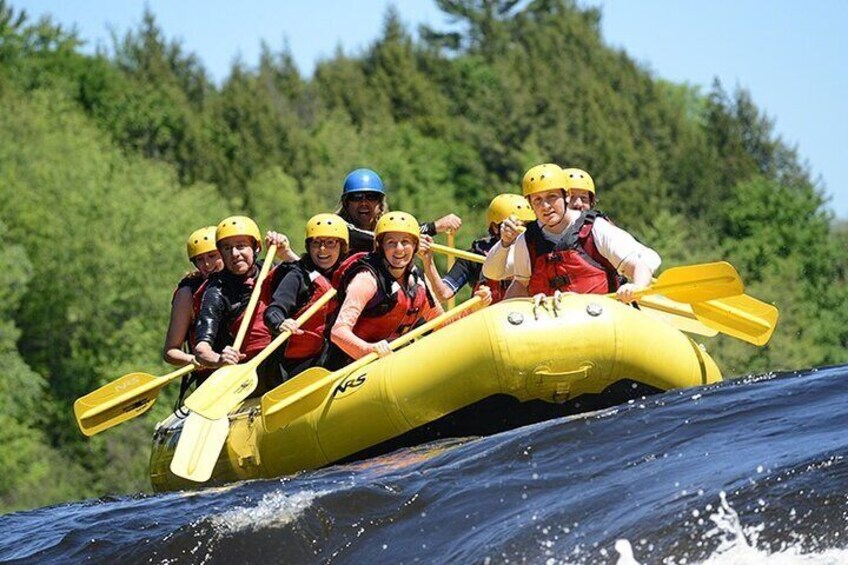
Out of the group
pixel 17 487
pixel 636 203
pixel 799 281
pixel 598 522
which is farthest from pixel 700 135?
pixel 598 522

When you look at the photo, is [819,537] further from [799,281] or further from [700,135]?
[700,135]

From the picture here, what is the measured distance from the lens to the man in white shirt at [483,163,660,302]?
1038 centimetres

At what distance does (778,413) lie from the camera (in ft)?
29.2

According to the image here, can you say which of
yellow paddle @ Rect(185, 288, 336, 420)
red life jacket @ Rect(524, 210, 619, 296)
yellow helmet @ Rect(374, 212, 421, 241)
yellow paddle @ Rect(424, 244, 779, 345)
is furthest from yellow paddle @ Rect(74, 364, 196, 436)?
yellow paddle @ Rect(424, 244, 779, 345)

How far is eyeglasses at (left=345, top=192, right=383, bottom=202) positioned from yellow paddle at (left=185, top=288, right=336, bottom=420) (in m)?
1.09

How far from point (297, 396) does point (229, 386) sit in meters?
0.82

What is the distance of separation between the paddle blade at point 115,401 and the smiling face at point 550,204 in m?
3.20

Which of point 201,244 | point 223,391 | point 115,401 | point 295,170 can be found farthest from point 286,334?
point 295,170

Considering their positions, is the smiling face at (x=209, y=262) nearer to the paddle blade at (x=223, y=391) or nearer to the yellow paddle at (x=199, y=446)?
the paddle blade at (x=223, y=391)

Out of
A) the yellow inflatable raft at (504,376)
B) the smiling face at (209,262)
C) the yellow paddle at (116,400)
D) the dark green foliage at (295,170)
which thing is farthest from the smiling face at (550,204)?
the dark green foliage at (295,170)

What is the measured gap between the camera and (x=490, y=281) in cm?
1279

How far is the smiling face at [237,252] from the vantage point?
39.3 ft

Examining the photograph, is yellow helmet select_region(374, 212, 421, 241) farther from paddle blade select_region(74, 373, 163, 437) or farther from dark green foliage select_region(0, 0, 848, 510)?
dark green foliage select_region(0, 0, 848, 510)

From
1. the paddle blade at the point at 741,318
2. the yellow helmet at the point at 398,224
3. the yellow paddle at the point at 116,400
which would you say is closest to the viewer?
the paddle blade at the point at 741,318
